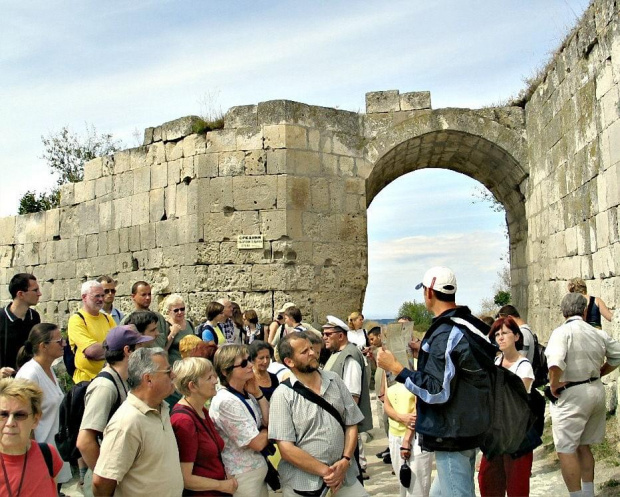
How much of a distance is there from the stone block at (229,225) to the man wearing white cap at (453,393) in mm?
6301

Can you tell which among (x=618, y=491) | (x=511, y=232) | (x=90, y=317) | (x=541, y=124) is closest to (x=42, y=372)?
(x=90, y=317)

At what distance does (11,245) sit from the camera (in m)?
14.1

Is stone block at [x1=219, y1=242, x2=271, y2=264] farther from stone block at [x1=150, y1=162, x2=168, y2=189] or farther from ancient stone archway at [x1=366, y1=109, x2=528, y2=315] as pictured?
ancient stone archway at [x1=366, y1=109, x2=528, y2=315]

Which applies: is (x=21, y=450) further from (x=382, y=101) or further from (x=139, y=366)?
(x=382, y=101)

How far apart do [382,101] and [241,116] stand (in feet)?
6.95

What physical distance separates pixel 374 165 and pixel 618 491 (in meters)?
6.07

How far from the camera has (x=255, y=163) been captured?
9.80 metres

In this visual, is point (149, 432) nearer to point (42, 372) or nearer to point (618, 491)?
point (42, 372)

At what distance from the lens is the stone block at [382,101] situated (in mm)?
10320

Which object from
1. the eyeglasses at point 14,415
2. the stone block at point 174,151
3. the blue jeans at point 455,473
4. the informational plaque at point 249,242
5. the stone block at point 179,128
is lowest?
the blue jeans at point 455,473

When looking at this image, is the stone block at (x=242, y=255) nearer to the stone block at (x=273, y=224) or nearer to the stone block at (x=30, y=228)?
the stone block at (x=273, y=224)

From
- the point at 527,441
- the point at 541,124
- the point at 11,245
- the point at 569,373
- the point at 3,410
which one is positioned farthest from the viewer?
the point at 11,245

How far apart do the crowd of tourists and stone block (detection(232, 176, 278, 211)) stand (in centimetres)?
487

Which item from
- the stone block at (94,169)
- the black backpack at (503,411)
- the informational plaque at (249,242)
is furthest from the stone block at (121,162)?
the black backpack at (503,411)
